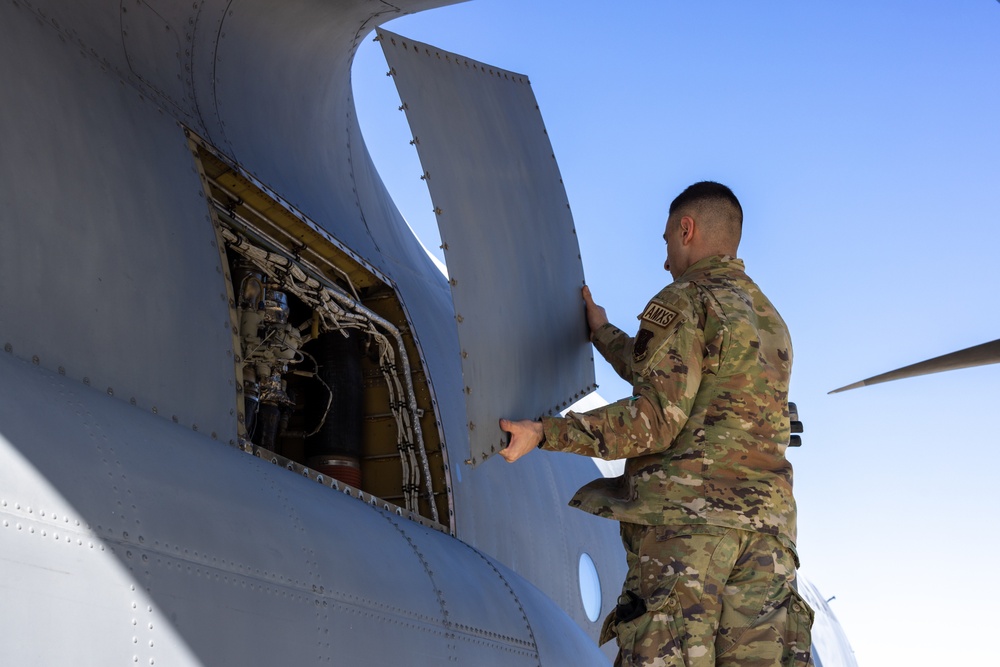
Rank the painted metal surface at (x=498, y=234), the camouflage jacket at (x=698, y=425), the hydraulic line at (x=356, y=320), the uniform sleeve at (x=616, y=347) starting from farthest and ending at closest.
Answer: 1. the hydraulic line at (x=356, y=320)
2. the uniform sleeve at (x=616, y=347)
3. the painted metal surface at (x=498, y=234)
4. the camouflage jacket at (x=698, y=425)

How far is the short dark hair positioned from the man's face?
72mm

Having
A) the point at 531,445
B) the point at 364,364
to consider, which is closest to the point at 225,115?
the point at 364,364

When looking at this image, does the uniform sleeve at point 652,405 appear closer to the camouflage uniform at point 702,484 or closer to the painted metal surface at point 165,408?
the camouflage uniform at point 702,484

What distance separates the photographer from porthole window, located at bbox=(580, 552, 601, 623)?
7.58 meters

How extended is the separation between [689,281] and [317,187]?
2392mm

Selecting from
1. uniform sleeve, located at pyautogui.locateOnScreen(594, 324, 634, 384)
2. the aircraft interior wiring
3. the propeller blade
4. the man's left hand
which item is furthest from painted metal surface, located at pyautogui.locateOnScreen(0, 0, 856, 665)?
the propeller blade

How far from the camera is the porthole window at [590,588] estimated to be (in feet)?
24.9

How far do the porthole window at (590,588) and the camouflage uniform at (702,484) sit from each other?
11.0ft

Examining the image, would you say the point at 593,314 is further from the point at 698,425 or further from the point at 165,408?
the point at 165,408

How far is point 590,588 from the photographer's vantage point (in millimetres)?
7742

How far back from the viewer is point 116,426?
328cm

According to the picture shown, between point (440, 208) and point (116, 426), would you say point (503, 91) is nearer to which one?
point (440, 208)

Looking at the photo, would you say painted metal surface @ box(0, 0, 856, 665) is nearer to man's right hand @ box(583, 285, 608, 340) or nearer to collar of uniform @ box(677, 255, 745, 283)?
man's right hand @ box(583, 285, 608, 340)

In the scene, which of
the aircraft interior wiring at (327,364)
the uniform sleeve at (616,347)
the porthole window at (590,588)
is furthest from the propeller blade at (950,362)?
the porthole window at (590,588)
